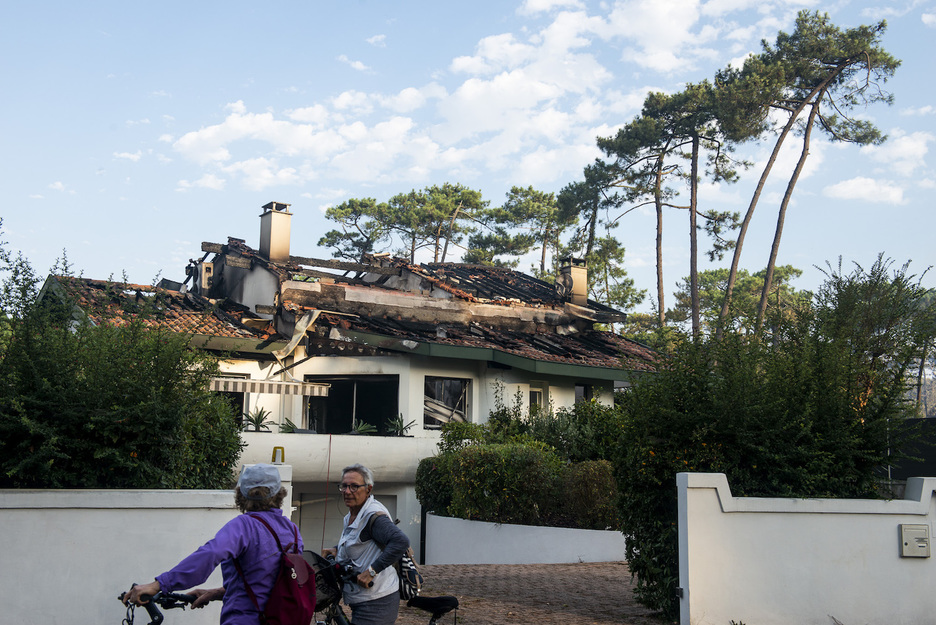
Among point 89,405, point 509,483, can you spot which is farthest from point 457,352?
point 89,405

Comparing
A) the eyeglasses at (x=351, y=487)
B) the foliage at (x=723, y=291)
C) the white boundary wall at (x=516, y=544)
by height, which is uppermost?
the foliage at (x=723, y=291)

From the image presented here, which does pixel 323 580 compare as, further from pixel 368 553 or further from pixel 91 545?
pixel 91 545

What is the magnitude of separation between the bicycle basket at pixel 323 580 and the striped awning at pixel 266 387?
1203 centimetres

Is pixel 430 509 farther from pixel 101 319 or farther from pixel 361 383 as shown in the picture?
pixel 101 319

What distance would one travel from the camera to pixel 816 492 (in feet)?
28.5

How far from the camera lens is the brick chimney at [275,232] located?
24516 millimetres

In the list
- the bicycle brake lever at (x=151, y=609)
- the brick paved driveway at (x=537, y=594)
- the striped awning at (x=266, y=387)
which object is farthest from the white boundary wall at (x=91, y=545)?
the striped awning at (x=266, y=387)

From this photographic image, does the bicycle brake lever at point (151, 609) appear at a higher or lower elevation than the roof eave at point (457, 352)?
lower

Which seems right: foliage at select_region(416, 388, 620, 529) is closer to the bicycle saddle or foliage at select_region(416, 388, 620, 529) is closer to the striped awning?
the striped awning

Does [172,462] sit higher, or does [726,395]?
[726,395]

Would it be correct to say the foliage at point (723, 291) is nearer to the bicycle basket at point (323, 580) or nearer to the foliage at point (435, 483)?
the foliage at point (435, 483)

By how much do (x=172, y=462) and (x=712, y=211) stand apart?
97.5ft

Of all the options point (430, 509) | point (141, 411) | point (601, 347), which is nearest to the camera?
point (141, 411)

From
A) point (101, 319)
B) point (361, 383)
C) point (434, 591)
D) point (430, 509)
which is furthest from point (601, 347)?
point (101, 319)
